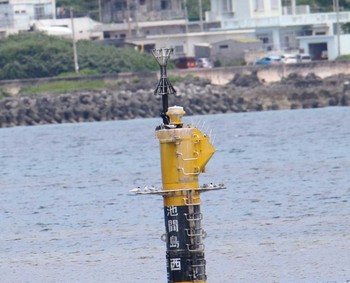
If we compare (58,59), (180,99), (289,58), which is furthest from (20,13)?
(180,99)

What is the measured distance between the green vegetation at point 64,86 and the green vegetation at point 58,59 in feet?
11.6

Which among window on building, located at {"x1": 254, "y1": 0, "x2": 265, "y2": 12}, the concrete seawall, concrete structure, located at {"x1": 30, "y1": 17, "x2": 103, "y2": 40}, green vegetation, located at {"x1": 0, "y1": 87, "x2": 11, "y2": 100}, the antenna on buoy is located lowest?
green vegetation, located at {"x1": 0, "y1": 87, "x2": 11, "y2": 100}

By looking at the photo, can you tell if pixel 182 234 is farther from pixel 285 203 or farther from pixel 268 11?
pixel 268 11

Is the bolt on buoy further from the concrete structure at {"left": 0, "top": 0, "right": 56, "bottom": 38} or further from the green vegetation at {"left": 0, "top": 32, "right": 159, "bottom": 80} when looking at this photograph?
the concrete structure at {"left": 0, "top": 0, "right": 56, "bottom": 38}

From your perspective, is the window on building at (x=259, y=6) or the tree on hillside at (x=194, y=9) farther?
the tree on hillside at (x=194, y=9)

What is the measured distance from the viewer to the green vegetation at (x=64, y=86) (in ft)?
227

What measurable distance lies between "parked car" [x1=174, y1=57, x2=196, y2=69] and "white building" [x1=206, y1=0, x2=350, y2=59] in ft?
20.0

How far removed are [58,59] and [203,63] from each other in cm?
794

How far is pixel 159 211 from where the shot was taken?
26.8 meters

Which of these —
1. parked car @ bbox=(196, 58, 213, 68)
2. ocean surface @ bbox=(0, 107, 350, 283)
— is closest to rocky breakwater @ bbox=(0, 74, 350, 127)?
parked car @ bbox=(196, 58, 213, 68)

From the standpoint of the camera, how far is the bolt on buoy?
414 inches

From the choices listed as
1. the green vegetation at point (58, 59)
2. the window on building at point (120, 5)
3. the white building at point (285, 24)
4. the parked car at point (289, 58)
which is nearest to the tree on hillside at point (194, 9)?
the window on building at point (120, 5)

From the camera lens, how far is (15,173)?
132 ft

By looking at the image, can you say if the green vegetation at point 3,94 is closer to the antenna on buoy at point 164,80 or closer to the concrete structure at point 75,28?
the concrete structure at point 75,28
